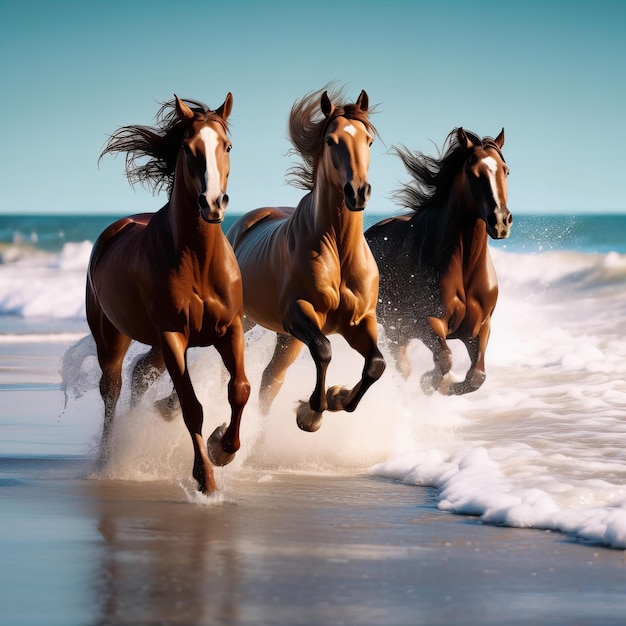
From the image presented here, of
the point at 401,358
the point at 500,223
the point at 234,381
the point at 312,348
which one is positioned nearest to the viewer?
the point at 234,381

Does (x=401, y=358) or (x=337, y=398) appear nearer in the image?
(x=337, y=398)

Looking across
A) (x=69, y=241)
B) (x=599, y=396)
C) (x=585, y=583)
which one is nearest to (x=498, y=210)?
(x=585, y=583)

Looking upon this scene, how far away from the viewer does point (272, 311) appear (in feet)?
26.7

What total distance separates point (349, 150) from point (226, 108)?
683 millimetres

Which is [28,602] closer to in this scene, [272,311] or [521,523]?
[521,523]

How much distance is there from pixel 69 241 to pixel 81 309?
54.0 ft

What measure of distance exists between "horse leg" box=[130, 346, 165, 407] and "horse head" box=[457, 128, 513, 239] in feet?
7.17

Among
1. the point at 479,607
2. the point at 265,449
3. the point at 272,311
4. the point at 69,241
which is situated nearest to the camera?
the point at 479,607

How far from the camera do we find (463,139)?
8898 millimetres

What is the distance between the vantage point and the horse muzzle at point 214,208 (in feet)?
21.0

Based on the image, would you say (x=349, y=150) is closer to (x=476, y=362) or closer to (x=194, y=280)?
(x=194, y=280)

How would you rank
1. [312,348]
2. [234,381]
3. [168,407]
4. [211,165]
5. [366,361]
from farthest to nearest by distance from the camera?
[168,407], [366,361], [312,348], [234,381], [211,165]

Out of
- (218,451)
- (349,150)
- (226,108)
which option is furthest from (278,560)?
(226,108)

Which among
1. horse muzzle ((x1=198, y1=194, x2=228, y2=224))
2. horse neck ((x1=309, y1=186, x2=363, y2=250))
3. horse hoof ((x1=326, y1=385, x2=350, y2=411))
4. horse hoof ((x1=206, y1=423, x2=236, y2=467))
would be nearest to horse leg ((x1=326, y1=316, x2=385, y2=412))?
horse hoof ((x1=326, y1=385, x2=350, y2=411))
